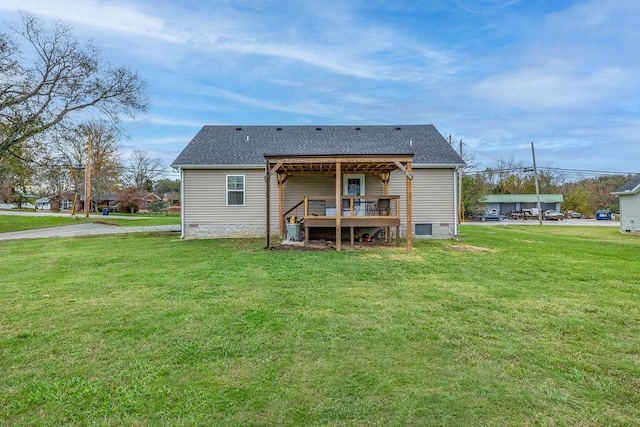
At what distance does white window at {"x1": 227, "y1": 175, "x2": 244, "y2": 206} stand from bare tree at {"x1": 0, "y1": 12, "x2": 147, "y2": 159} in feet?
31.0

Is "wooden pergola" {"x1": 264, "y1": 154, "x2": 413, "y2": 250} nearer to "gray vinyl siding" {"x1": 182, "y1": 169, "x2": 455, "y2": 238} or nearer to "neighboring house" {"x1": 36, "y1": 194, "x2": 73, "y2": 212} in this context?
"gray vinyl siding" {"x1": 182, "y1": 169, "x2": 455, "y2": 238}

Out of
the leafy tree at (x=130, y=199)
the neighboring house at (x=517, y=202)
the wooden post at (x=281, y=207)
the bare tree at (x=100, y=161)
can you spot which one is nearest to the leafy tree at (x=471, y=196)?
the neighboring house at (x=517, y=202)

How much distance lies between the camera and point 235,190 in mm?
13117

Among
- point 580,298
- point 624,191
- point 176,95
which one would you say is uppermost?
point 176,95

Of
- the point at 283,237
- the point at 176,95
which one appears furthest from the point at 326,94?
the point at 283,237

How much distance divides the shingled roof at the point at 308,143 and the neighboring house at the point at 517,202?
3509 cm

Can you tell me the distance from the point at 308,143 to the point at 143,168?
1747 inches

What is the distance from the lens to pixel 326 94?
23.1 metres

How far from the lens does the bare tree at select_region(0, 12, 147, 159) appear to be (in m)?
15.6

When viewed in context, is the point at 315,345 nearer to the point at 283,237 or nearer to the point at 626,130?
the point at 283,237

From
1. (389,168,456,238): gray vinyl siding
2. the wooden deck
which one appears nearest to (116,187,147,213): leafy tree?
the wooden deck

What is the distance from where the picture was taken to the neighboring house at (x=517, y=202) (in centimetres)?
4588

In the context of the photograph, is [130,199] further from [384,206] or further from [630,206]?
[630,206]

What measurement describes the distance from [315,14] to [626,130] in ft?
116
